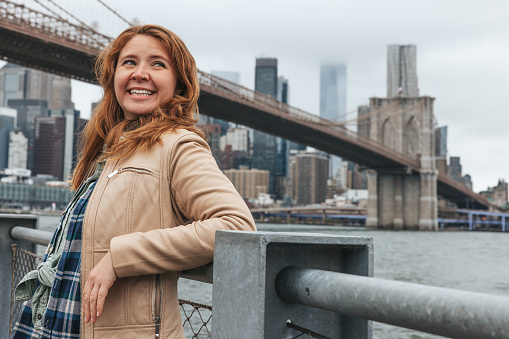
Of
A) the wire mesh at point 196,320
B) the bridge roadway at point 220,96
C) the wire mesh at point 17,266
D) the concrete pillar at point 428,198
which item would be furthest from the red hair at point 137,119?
the concrete pillar at point 428,198

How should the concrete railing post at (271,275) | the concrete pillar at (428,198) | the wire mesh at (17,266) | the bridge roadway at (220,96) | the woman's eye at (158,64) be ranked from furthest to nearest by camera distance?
the concrete pillar at (428,198) < the bridge roadway at (220,96) < the wire mesh at (17,266) < the woman's eye at (158,64) < the concrete railing post at (271,275)

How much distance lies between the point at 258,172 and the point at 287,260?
69.7m

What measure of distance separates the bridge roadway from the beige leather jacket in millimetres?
10880

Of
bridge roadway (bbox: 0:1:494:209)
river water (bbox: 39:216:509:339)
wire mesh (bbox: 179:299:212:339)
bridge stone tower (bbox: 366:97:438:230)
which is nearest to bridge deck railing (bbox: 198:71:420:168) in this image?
bridge roadway (bbox: 0:1:494:209)

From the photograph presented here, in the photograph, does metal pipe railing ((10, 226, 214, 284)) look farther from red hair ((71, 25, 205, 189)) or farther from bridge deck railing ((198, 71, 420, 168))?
bridge deck railing ((198, 71, 420, 168))

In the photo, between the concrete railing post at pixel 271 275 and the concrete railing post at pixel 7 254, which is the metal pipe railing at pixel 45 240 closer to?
the concrete railing post at pixel 7 254

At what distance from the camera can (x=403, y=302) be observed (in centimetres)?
61

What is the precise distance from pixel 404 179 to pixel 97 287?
39.0 m

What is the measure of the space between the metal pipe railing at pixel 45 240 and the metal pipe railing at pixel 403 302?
264 millimetres

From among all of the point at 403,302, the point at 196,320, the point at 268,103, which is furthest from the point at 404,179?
the point at 403,302

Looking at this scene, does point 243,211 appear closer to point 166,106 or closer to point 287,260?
point 287,260

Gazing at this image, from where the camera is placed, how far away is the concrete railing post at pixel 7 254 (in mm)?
2303

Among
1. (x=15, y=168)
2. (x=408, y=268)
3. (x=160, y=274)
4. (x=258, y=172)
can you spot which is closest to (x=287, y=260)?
(x=160, y=274)

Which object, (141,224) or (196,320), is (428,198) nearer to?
(196,320)
